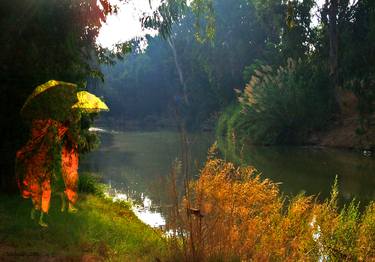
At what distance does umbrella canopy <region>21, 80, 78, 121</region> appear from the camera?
6.86 metres

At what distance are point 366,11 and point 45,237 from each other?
28.5 meters

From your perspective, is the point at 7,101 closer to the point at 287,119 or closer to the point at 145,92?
the point at 287,119

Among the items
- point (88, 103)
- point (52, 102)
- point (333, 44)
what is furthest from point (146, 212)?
point (333, 44)

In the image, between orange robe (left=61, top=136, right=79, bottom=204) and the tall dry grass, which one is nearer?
the tall dry grass

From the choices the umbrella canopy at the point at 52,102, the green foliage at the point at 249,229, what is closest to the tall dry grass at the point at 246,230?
the green foliage at the point at 249,229

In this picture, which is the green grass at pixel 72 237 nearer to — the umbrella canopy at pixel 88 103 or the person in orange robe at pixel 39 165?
the person in orange robe at pixel 39 165

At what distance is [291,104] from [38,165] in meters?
25.6

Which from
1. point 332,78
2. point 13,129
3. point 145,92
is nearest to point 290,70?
point 332,78

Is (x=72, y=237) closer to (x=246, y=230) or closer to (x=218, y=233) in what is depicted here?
(x=218, y=233)

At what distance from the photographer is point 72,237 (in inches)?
A: 267

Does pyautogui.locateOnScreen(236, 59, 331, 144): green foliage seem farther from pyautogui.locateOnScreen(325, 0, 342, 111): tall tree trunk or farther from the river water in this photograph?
the river water

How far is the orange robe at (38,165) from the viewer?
6.43 m

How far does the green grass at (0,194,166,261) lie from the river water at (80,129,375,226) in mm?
1552

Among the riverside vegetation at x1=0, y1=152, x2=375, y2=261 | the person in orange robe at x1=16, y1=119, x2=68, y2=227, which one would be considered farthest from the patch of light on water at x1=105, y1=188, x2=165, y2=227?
the person in orange robe at x1=16, y1=119, x2=68, y2=227
